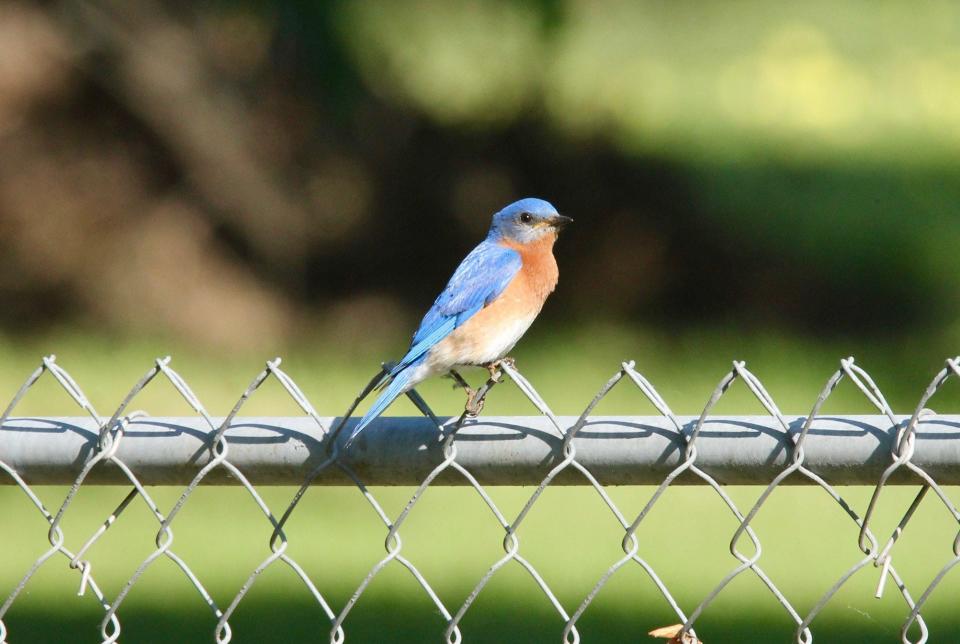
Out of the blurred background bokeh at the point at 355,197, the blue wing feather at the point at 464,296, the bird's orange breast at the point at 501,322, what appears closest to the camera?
the blue wing feather at the point at 464,296

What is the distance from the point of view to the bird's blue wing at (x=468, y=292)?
3.26 m

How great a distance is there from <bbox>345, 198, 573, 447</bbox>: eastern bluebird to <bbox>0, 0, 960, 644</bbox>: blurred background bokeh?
389 centimetres

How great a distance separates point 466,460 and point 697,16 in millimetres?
9272

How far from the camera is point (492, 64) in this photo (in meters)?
8.48

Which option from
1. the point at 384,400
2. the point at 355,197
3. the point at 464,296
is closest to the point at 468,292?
the point at 464,296

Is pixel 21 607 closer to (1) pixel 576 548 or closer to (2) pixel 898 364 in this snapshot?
(1) pixel 576 548

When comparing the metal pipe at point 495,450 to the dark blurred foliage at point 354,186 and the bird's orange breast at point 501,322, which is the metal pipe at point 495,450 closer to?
the bird's orange breast at point 501,322

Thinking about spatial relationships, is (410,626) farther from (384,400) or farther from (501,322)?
(384,400)

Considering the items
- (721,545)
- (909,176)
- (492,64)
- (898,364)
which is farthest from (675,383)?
(909,176)

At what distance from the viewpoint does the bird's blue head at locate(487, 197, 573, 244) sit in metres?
3.86

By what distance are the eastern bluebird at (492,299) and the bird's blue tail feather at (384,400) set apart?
0.16 feet

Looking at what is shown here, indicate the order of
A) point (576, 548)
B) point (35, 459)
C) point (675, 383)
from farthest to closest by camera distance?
point (675, 383) → point (576, 548) → point (35, 459)

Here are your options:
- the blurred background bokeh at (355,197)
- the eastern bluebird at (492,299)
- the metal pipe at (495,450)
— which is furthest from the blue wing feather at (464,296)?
the blurred background bokeh at (355,197)

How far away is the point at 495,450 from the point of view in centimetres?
215
